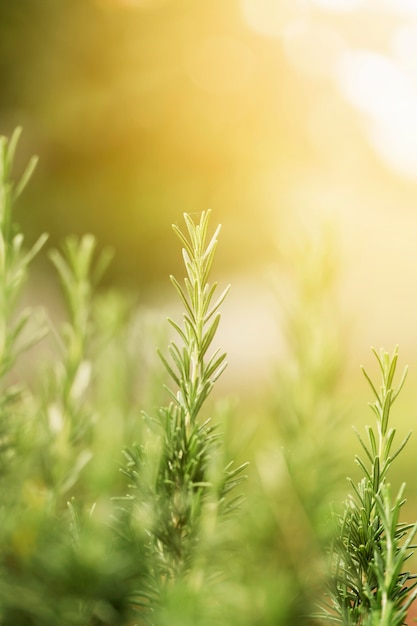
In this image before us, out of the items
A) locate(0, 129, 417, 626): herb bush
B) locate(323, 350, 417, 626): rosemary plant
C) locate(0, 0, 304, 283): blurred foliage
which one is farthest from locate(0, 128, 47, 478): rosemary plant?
locate(0, 0, 304, 283): blurred foliage

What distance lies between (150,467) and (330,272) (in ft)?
0.29

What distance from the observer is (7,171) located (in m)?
0.18

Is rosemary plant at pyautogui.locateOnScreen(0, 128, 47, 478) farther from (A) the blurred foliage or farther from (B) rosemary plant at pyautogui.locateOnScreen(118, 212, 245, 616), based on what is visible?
(A) the blurred foliage

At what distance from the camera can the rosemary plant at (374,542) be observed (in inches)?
5.6

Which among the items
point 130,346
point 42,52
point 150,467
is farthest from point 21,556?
point 42,52

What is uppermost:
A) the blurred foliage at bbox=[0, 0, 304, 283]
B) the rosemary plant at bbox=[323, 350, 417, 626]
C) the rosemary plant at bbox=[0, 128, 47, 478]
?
the blurred foliage at bbox=[0, 0, 304, 283]

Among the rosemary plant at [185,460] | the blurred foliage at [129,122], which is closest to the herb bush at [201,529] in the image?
the rosemary plant at [185,460]

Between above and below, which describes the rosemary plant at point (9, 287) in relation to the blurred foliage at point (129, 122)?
below

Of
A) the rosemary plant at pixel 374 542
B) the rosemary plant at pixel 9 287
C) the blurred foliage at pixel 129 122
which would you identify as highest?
the blurred foliage at pixel 129 122

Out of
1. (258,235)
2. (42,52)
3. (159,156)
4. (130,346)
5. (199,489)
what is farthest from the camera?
(258,235)

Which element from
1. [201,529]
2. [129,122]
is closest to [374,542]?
[201,529]

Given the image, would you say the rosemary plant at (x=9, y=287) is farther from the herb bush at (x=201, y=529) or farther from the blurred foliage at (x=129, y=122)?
the blurred foliage at (x=129, y=122)

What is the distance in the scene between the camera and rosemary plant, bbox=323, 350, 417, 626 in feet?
0.47

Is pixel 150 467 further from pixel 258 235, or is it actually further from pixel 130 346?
pixel 258 235
